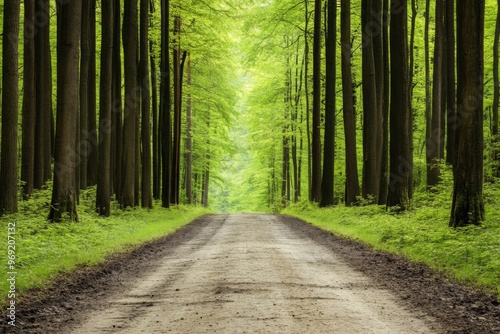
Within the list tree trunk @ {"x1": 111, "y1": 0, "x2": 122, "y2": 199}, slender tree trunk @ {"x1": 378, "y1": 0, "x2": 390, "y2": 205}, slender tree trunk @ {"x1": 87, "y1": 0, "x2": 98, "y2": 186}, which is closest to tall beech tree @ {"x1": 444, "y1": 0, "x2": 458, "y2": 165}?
slender tree trunk @ {"x1": 378, "y1": 0, "x2": 390, "y2": 205}

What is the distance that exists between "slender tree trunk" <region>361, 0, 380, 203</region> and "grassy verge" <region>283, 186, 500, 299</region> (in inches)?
129

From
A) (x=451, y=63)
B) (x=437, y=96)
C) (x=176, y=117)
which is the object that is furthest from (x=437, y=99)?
(x=176, y=117)

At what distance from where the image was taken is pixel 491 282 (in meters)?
8.62

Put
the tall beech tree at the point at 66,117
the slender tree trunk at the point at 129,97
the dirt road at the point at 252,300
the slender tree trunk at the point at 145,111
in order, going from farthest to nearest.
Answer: the slender tree trunk at the point at 145,111 → the slender tree trunk at the point at 129,97 → the tall beech tree at the point at 66,117 → the dirt road at the point at 252,300

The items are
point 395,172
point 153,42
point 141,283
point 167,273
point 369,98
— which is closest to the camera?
point 141,283

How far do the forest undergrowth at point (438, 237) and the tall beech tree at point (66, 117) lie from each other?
802cm

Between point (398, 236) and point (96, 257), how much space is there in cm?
719

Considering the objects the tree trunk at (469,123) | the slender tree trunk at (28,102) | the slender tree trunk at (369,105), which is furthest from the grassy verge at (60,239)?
the slender tree trunk at (369,105)

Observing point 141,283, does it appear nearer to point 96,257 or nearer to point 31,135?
point 96,257

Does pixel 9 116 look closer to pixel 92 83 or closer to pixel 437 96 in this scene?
pixel 92 83

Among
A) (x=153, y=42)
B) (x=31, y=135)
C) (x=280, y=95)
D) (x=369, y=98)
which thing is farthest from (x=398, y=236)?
(x=280, y=95)

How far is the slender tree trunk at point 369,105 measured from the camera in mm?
23203

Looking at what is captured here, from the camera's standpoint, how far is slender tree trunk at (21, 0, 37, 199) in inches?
750

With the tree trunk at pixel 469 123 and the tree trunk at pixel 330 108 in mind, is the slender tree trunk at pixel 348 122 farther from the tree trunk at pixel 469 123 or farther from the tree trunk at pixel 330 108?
the tree trunk at pixel 469 123
